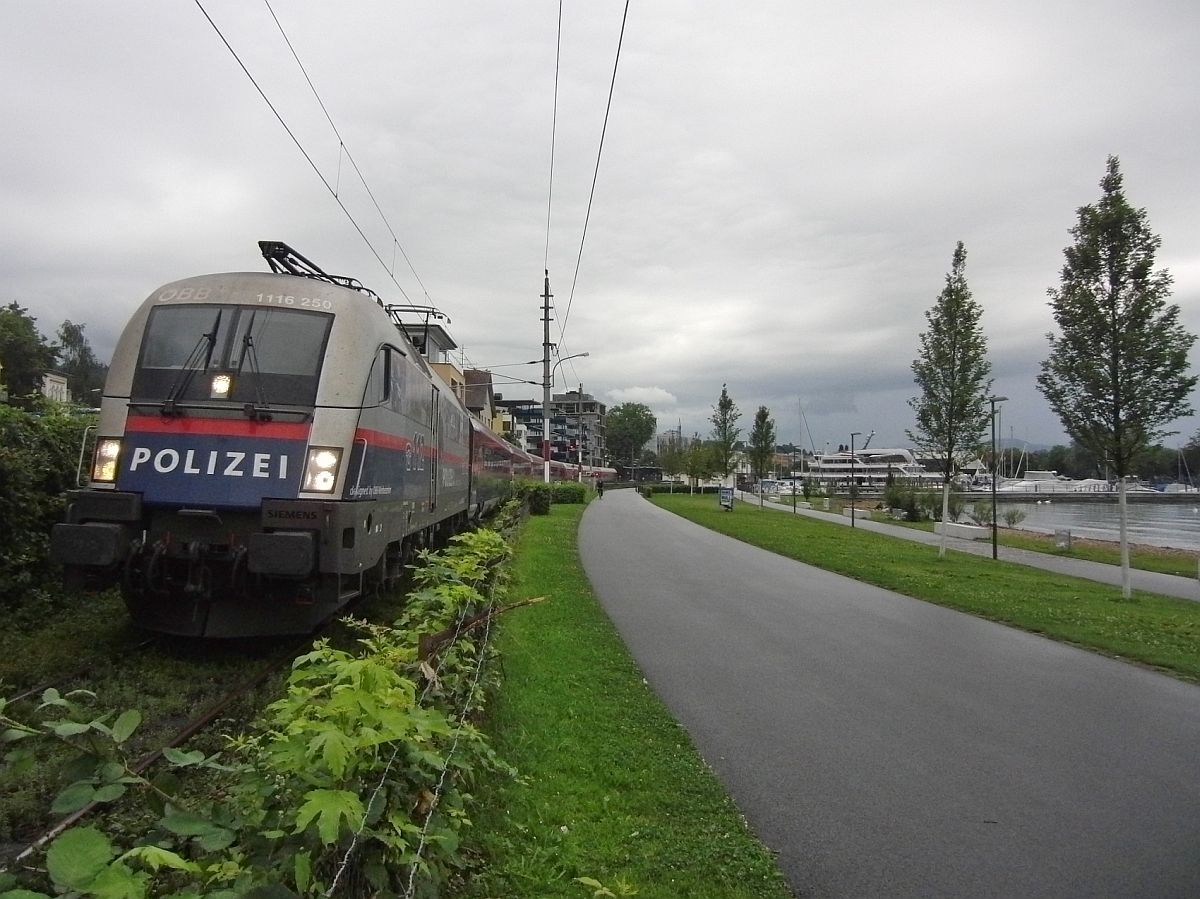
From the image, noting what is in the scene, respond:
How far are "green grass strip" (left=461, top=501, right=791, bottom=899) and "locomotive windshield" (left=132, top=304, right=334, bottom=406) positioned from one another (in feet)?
10.3

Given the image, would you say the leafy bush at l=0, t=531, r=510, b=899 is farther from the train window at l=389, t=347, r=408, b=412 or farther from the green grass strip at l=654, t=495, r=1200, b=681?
the green grass strip at l=654, t=495, r=1200, b=681

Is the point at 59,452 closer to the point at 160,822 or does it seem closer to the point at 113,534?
the point at 113,534

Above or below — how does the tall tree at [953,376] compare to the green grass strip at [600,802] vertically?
above

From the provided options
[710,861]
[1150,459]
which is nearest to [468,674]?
Result: [710,861]

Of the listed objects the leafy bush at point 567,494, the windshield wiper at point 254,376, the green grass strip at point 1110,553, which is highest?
the windshield wiper at point 254,376

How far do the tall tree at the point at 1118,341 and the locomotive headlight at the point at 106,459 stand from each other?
15.5 m

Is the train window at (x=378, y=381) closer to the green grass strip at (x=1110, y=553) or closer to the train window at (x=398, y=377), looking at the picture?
the train window at (x=398, y=377)

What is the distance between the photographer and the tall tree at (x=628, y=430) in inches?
6004

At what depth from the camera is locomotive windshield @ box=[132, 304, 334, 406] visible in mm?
7418

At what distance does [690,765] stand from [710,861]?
4.52 ft

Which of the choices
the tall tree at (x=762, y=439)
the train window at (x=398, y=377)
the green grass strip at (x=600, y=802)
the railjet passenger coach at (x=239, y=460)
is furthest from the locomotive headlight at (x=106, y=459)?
the tall tree at (x=762, y=439)

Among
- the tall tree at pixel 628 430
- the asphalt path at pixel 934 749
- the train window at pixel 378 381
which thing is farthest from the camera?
the tall tree at pixel 628 430

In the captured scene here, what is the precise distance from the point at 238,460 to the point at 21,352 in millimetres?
40358

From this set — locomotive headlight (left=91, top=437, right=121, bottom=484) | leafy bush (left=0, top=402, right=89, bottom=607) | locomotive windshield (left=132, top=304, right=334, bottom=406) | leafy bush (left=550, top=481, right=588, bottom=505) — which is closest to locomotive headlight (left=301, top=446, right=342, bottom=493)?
locomotive windshield (left=132, top=304, right=334, bottom=406)
